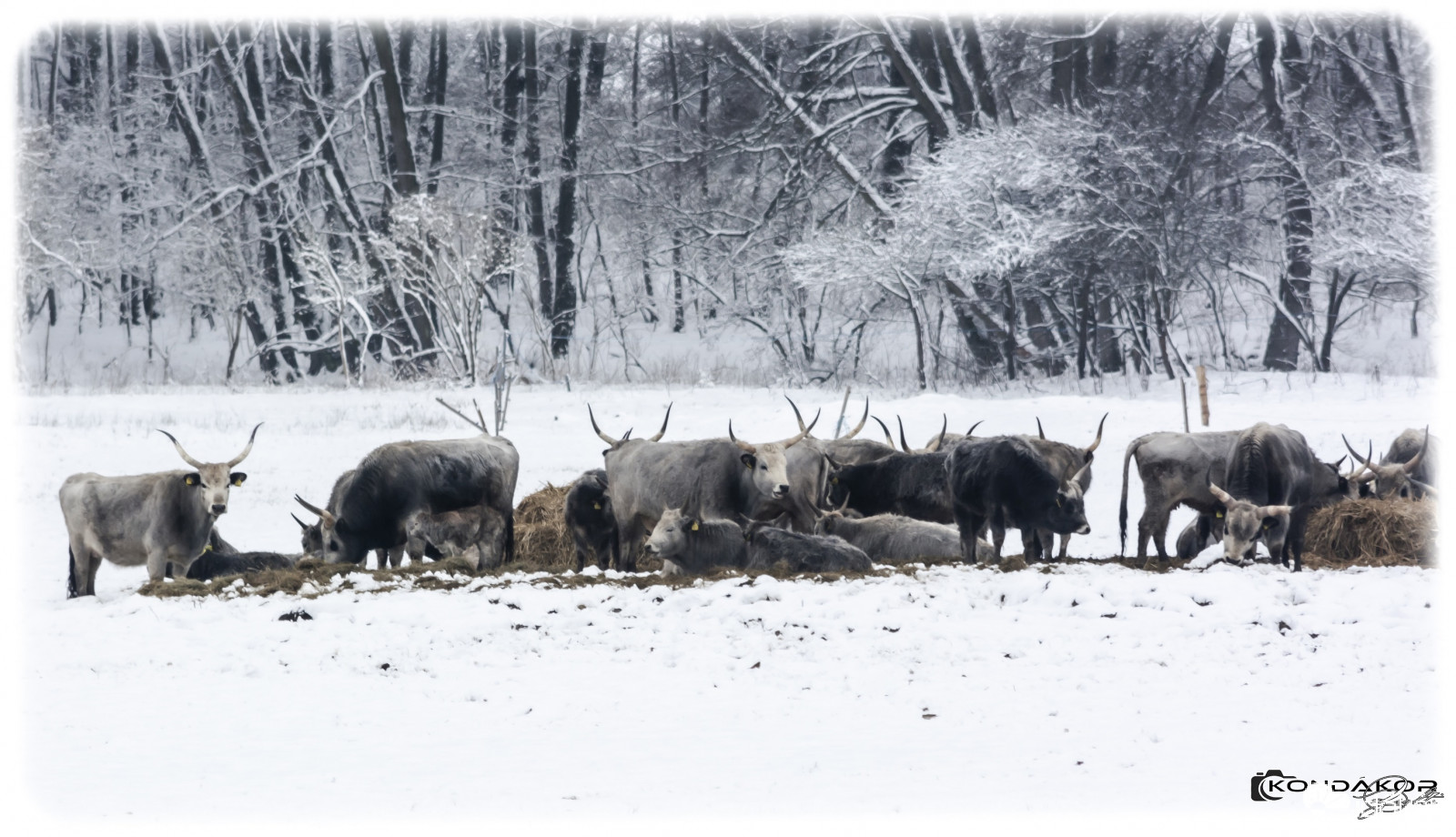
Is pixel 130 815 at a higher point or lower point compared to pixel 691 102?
lower

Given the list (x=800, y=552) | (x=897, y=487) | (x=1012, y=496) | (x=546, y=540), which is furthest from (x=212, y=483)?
(x=1012, y=496)

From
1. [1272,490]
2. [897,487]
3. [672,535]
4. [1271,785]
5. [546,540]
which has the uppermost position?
[1272,490]

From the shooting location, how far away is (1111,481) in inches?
679

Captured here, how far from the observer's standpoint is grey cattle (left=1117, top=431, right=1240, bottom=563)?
1277cm

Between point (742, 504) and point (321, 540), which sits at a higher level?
point (742, 504)

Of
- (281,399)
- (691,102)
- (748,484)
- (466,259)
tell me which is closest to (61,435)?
(281,399)

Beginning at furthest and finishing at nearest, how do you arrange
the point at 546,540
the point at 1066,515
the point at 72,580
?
1. the point at 546,540
2. the point at 72,580
3. the point at 1066,515

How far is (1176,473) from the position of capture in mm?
12898

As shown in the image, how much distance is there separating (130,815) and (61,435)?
1622cm

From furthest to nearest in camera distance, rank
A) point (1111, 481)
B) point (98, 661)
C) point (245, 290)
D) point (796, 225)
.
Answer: point (245, 290) → point (796, 225) → point (1111, 481) → point (98, 661)

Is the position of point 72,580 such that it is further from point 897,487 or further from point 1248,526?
point 1248,526

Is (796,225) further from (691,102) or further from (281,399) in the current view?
(281,399)

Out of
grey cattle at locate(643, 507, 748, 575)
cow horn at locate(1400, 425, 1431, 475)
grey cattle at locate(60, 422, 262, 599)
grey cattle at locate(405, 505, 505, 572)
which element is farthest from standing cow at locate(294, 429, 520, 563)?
cow horn at locate(1400, 425, 1431, 475)

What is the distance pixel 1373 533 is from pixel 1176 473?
5.76 ft
